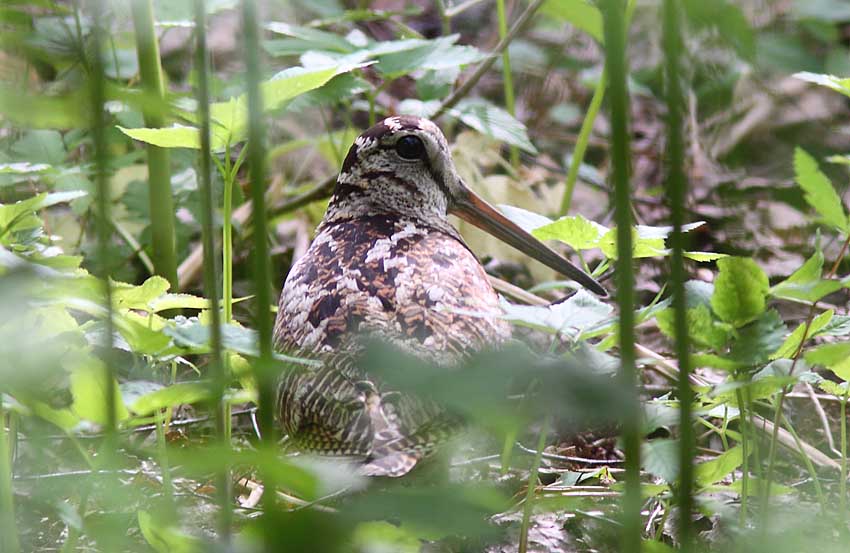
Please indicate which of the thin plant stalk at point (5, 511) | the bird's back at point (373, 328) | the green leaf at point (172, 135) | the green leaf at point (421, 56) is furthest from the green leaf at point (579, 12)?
the thin plant stalk at point (5, 511)

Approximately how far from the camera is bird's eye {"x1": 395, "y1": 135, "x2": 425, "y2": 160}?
2453 millimetres

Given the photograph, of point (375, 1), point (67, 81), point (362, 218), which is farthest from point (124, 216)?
point (375, 1)

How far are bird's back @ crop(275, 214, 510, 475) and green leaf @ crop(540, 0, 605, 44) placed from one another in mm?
791

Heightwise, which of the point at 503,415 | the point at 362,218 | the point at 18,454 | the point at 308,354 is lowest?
the point at 18,454

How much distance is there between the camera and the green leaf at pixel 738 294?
4.01ft

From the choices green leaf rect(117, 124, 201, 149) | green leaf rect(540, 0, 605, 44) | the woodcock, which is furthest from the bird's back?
green leaf rect(540, 0, 605, 44)

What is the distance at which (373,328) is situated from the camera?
1.82m

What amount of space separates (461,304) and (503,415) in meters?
1.31

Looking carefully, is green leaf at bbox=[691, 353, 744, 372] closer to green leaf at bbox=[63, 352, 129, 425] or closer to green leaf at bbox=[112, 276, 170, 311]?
green leaf at bbox=[63, 352, 129, 425]

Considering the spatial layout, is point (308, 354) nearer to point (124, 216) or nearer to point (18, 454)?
point (18, 454)

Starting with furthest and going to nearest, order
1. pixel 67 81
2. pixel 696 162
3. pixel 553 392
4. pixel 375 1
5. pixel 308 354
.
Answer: pixel 375 1, pixel 696 162, pixel 67 81, pixel 308 354, pixel 553 392

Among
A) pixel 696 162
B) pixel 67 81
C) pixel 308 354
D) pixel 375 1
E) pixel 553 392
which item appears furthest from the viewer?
pixel 375 1

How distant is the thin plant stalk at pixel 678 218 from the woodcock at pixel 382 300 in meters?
0.70

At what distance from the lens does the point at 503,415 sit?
2.06ft
